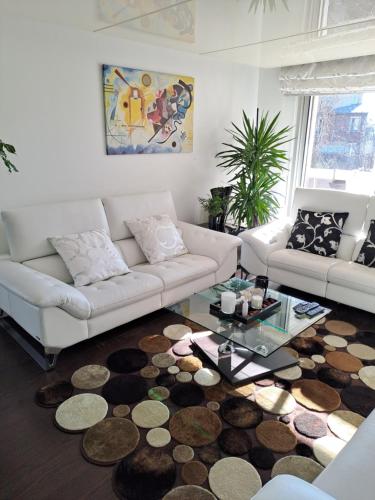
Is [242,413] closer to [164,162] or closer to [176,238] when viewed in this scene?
[176,238]

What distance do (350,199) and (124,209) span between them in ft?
7.09

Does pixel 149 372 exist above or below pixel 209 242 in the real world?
below

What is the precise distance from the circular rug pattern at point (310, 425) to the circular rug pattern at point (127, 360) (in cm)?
103

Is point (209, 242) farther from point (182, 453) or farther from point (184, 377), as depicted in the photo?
point (182, 453)

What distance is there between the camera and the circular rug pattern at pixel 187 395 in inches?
85.8

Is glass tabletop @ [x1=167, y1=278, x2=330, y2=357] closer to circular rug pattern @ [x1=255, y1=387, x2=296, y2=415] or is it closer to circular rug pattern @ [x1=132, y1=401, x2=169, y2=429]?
circular rug pattern @ [x1=255, y1=387, x2=296, y2=415]

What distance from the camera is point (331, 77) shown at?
3.99 metres

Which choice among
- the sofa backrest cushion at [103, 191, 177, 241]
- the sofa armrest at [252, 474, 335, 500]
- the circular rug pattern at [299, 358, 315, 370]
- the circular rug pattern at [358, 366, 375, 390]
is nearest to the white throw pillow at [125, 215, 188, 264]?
the sofa backrest cushion at [103, 191, 177, 241]

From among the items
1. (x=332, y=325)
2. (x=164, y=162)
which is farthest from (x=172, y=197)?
(x=332, y=325)

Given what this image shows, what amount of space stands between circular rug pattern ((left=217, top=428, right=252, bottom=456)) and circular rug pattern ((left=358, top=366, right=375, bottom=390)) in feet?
3.04

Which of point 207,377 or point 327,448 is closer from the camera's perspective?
point 327,448

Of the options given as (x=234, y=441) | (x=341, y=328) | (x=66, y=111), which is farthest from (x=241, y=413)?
(x=66, y=111)

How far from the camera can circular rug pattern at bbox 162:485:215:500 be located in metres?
1.60

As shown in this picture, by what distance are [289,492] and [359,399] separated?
1.44 m
